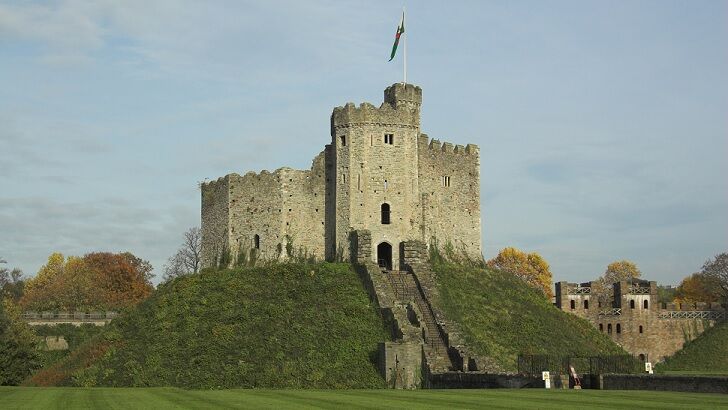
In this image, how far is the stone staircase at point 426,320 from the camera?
2010 inches

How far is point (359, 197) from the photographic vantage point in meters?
63.8

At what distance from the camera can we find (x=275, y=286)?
59.4m

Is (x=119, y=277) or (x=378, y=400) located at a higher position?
(x=119, y=277)

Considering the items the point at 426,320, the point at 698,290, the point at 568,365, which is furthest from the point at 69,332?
the point at 698,290

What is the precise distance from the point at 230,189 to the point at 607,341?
27169 millimetres

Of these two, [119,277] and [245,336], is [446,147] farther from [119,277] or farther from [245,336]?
[119,277]

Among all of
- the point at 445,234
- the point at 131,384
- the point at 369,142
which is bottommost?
the point at 131,384

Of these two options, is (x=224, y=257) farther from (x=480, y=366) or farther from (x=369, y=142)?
(x=480, y=366)

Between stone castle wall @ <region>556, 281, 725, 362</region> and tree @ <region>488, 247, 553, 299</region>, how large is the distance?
2919 cm

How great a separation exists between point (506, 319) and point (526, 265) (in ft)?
264

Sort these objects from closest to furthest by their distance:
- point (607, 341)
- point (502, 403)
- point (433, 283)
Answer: point (502, 403) < point (433, 283) < point (607, 341)

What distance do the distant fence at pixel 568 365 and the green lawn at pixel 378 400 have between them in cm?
766

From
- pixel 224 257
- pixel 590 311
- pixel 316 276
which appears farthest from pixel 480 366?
pixel 590 311

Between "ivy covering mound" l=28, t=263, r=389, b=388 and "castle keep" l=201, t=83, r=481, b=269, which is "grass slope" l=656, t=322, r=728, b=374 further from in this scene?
"ivy covering mound" l=28, t=263, r=389, b=388
